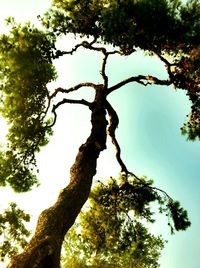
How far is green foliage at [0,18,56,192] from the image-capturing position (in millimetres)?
12075

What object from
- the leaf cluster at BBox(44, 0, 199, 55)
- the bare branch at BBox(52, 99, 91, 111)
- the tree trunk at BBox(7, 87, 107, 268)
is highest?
the leaf cluster at BBox(44, 0, 199, 55)

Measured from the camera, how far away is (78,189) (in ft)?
31.0

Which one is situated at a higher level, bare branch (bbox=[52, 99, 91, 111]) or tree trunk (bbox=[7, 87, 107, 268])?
bare branch (bbox=[52, 99, 91, 111])

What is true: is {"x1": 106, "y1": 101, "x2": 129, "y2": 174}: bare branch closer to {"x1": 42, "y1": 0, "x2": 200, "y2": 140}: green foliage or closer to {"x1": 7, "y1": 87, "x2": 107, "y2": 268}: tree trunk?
{"x1": 7, "y1": 87, "x2": 107, "y2": 268}: tree trunk

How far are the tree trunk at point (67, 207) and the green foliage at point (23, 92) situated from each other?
2.14m

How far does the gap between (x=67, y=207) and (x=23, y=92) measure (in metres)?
5.32

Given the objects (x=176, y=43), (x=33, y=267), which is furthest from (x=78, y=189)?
(x=176, y=43)

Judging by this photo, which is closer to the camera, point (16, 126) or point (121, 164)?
point (16, 126)

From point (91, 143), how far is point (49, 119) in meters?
3.85

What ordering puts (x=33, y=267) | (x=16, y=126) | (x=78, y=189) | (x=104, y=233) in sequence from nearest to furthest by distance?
(x=33, y=267) → (x=78, y=189) → (x=16, y=126) → (x=104, y=233)

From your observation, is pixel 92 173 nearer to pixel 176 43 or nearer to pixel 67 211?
pixel 67 211

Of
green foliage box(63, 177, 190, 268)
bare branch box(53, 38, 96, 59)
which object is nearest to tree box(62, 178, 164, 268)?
green foliage box(63, 177, 190, 268)

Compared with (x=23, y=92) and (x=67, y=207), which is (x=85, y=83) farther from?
(x=67, y=207)

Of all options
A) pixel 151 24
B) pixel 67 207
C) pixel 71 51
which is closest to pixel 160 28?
pixel 151 24
